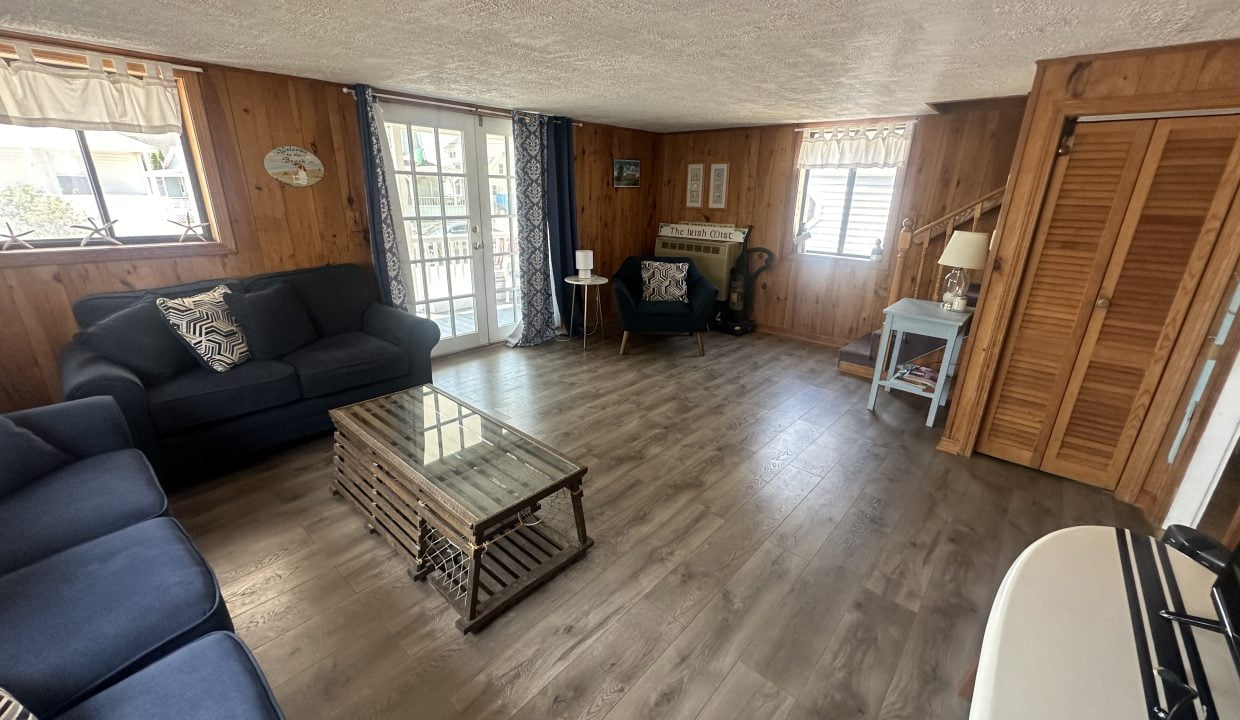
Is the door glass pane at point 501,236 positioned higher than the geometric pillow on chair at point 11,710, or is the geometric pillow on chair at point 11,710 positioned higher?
the door glass pane at point 501,236

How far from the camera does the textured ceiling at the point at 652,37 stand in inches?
66.9

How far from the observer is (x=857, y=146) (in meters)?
4.16

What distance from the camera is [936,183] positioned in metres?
3.91

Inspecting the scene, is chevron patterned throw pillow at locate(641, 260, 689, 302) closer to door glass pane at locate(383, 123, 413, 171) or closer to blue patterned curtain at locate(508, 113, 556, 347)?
blue patterned curtain at locate(508, 113, 556, 347)

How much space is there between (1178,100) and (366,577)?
3.61 m

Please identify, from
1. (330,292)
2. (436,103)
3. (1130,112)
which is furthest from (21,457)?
(1130,112)

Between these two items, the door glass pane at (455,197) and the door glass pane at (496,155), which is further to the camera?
the door glass pane at (496,155)

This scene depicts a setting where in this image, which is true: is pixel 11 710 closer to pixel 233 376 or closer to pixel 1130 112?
pixel 233 376

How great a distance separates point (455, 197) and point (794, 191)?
304 centimetres

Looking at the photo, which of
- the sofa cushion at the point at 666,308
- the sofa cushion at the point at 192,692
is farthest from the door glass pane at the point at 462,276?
the sofa cushion at the point at 192,692

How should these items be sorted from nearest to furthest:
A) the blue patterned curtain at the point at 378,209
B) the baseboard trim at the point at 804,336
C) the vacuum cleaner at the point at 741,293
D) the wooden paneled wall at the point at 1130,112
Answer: the wooden paneled wall at the point at 1130,112 < the blue patterned curtain at the point at 378,209 < the baseboard trim at the point at 804,336 < the vacuum cleaner at the point at 741,293

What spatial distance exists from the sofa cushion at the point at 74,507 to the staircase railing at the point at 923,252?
4.64 meters

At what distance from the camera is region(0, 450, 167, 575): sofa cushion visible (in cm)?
136

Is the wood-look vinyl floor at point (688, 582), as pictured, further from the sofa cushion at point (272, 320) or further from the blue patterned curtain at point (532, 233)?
the blue patterned curtain at point (532, 233)
